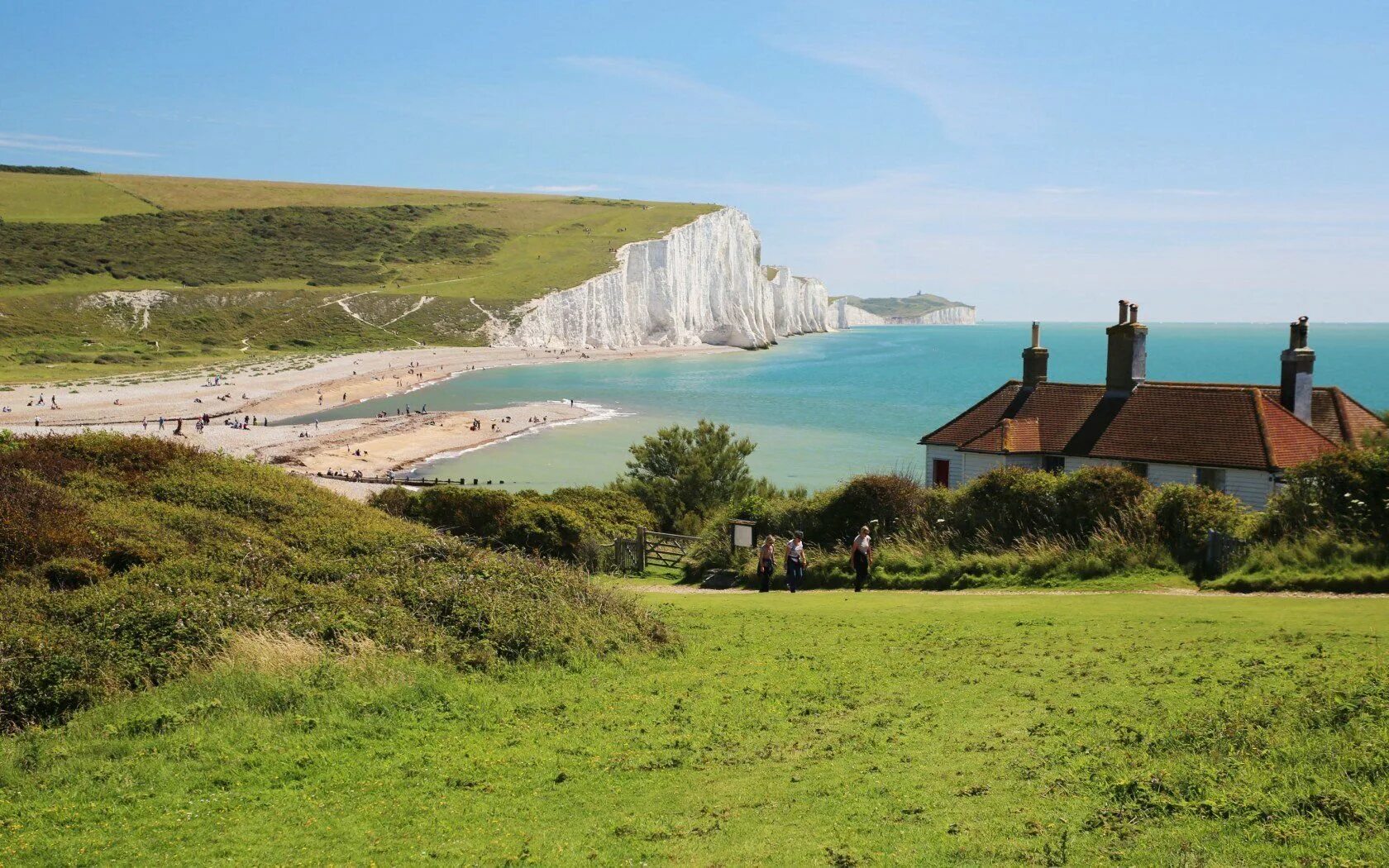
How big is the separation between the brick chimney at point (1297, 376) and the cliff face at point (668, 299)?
118 meters

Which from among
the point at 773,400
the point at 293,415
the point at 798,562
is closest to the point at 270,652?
the point at 798,562

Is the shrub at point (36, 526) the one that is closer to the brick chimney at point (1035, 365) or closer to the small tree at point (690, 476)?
the small tree at point (690, 476)

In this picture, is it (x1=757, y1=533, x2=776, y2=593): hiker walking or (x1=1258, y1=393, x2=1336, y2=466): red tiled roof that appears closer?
(x1=757, y1=533, x2=776, y2=593): hiker walking

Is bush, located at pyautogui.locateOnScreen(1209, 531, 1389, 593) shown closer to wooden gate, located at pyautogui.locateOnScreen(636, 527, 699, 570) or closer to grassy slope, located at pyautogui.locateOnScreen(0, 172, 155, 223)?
wooden gate, located at pyautogui.locateOnScreen(636, 527, 699, 570)

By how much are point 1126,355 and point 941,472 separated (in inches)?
201

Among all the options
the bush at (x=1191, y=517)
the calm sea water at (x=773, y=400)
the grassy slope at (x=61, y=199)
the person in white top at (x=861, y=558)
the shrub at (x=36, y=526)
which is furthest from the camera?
the grassy slope at (x=61, y=199)

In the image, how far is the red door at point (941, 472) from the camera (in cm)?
2600

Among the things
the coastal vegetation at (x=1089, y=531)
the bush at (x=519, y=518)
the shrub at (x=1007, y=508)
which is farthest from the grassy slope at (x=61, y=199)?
the shrub at (x=1007, y=508)

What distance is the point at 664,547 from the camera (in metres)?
25.1

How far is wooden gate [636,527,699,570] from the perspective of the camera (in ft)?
77.6

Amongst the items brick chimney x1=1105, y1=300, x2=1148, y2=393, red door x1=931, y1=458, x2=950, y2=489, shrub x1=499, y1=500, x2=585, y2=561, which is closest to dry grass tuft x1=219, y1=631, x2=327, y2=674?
shrub x1=499, y1=500, x2=585, y2=561

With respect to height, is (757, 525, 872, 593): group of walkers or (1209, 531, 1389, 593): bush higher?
(1209, 531, 1389, 593): bush

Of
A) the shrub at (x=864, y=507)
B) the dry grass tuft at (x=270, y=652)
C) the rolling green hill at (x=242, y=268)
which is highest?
the rolling green hill at (x=242, y=268)

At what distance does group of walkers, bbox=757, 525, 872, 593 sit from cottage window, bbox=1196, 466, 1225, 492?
7.56 metres
